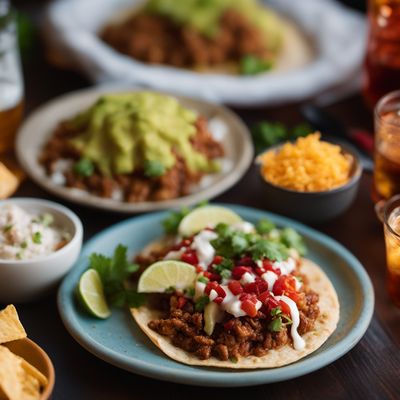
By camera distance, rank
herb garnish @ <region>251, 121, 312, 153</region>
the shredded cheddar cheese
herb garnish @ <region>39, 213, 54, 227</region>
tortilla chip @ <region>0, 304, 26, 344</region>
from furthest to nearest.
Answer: herb garnish @ <region>251, 121, 312, 153</region> < the shredded cheddar cheese < herb garnish @ <region>39, 213, 54, 227</region> < tortilla chip @ <region>0, 304, 26, 344</region>

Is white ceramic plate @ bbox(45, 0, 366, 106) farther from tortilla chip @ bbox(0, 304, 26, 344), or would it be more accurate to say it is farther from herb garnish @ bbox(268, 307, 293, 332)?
tortilla chip @ bbox(0, 304, 26, 344)

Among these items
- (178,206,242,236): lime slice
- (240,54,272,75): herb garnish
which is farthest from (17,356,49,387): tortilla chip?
(240,54,272,75): herb garnish

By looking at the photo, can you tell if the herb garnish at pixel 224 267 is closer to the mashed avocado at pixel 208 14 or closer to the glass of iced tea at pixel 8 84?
the glass of iced tea at pixel 8 84

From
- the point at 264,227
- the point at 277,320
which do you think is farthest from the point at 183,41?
the point at 277,320

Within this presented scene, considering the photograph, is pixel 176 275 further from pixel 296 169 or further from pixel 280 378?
pixel 296 169

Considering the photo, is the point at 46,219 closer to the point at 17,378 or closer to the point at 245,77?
the point at 17,378
